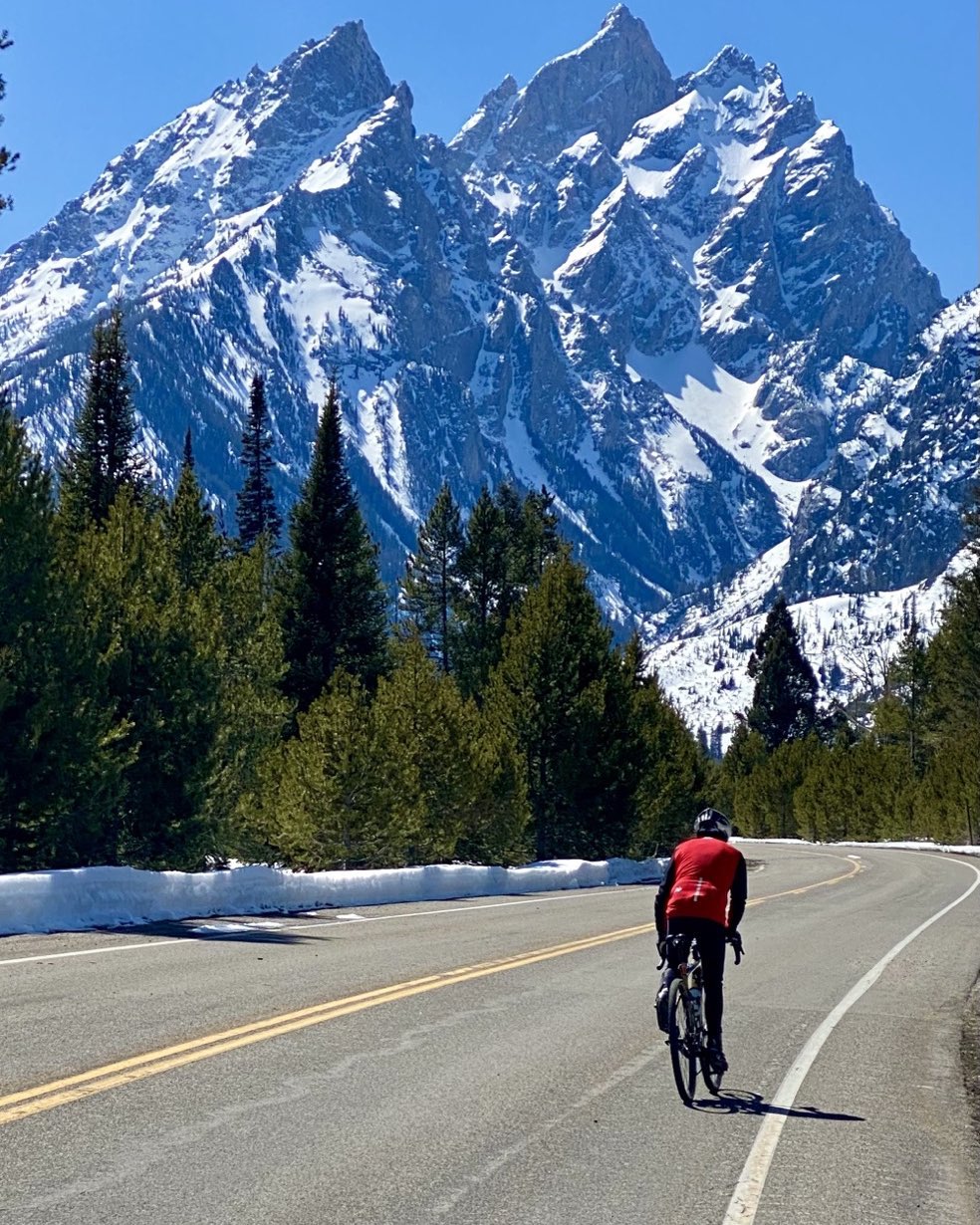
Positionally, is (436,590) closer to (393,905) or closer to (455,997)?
(393,905)

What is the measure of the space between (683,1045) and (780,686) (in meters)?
113

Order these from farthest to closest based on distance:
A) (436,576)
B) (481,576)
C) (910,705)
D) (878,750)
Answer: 1. (910,705)
2. (878,750)
3. (436,576)
4. (481,576)

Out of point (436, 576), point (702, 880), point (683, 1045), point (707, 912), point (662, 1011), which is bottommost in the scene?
point (683, 1045)

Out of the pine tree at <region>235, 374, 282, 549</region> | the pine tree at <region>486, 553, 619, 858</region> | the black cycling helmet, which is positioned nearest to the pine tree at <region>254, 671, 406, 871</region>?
the pine tree at <region>486, 553, 619, 858</region>

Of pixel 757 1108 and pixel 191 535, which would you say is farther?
pixel 191 535

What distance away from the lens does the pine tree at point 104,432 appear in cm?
5266

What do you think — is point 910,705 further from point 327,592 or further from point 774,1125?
point 774,1125

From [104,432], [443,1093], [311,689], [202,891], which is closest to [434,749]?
[311,689]

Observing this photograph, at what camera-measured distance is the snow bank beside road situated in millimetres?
16125

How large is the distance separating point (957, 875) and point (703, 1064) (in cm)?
3538

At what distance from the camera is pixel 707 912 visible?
912 cm

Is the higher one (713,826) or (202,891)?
(713,826)

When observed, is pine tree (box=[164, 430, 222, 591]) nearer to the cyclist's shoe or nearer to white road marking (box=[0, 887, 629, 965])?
white road marking (box=[0, 887, 629, 965])

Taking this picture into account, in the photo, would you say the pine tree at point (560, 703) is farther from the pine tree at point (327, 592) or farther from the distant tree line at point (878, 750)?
the distant tree line at point (878, 750)
